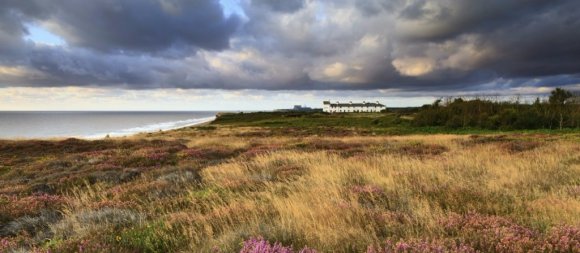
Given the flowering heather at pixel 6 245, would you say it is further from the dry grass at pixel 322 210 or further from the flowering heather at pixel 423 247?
the flowering heather at pixel 423 247

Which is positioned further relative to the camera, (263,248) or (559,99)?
(559,99)

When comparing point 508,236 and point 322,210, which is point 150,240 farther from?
point 508,236

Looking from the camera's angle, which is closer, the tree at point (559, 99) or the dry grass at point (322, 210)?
the dry grass at point (322, 210)

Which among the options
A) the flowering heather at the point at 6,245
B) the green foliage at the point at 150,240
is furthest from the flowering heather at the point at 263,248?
the flowering heather at the point at 6,245

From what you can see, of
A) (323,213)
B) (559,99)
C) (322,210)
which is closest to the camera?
(323,213)

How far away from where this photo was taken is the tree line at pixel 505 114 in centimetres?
6122

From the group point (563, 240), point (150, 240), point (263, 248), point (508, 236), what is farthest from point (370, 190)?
point (150, 240)

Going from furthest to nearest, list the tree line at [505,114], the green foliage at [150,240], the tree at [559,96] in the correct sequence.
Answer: the tree at [559,96] → the tree line at [505,114] → the green foliage at [150,240]

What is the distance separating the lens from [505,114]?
6431 cm

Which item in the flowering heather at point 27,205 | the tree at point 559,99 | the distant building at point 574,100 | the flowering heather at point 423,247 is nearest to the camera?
the flowering heather at point 423,247

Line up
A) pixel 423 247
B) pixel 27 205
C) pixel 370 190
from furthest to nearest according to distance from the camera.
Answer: pixel 27 205 < pixel 370 190 < pixel 423 247

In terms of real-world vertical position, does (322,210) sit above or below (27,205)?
above

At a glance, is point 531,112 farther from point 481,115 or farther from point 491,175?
point 491,175

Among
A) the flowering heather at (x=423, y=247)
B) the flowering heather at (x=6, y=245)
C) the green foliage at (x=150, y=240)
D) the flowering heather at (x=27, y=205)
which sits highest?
the flowering heather at (x=423, y=247)
